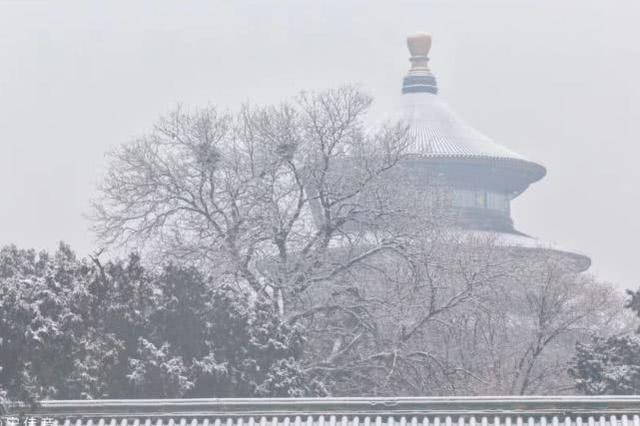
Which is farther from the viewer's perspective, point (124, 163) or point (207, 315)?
point (124, 163)

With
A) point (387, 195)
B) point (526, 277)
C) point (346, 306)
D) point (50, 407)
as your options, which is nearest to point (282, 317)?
point (346, 306)

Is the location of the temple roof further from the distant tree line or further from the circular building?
the distant tree line

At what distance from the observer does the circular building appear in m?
104

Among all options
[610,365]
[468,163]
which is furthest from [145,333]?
[468,163]

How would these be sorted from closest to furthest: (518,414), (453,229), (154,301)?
(518,414)
(154,301)
(453,229)

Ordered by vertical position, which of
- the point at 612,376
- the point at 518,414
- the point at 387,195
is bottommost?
the point at 518,414

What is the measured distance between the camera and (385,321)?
2034 inches

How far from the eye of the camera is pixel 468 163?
107 m

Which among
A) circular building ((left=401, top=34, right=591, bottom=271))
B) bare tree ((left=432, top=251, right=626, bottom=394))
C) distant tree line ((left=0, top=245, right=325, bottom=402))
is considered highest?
circular building ((left=401, top=34, right=591, bottom=271))

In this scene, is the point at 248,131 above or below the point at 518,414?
above

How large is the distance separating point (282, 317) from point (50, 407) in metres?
24.4

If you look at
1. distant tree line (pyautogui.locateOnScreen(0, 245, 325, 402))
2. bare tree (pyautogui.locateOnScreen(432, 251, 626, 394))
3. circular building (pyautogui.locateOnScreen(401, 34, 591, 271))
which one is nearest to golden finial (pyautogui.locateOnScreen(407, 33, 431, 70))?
circular building (pyautogui.locateOnScreen(401, 34, 591, 271))

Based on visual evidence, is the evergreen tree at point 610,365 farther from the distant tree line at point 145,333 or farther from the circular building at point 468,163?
the circular building at point 468,163

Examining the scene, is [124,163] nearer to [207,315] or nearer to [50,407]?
[207,315]
